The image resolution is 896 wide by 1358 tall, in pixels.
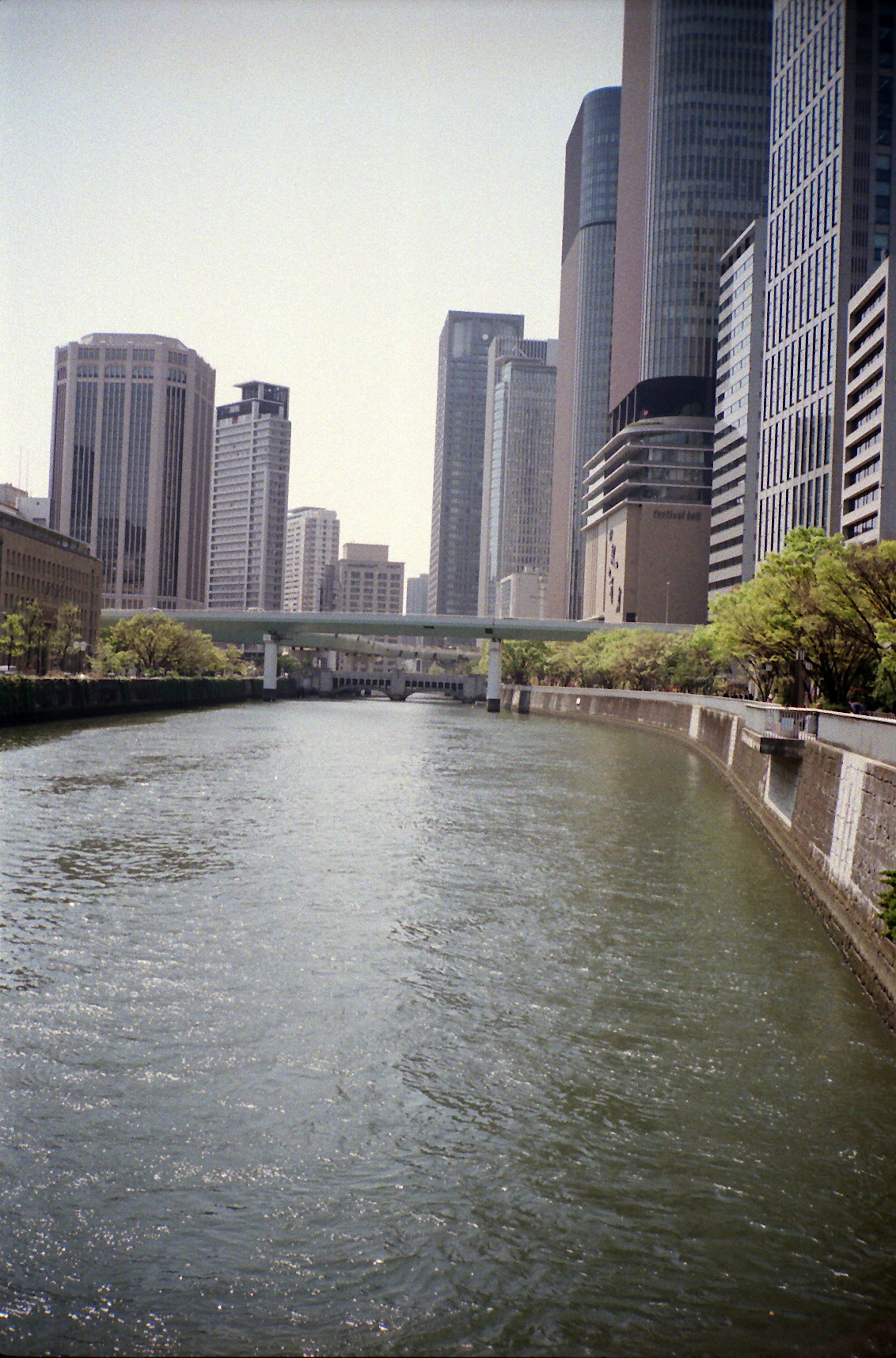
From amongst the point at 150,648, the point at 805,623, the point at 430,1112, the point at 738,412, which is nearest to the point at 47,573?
the point at 150,648

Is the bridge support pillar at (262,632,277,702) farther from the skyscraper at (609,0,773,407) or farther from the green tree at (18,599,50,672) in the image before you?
the skyscraper at (609,0,773,407)

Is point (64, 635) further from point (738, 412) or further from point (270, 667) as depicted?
point (738, 412)

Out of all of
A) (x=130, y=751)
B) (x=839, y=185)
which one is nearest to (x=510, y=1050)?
(x=130, y=751)

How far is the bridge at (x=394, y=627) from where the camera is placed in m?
127

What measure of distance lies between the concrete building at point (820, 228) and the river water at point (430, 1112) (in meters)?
101

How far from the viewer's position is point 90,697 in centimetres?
7512

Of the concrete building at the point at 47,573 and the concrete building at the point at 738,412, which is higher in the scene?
the concrete building at the point at 738,412

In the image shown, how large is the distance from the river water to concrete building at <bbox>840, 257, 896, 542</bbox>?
74002mm

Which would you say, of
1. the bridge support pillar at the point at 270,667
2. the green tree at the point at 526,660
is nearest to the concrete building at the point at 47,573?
A: the bridge support pillar at the point at 270,667

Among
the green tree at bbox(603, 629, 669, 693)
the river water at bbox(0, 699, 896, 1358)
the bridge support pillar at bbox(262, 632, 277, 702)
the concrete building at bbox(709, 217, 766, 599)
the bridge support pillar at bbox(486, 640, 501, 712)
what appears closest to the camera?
the river water at bbox(0, 699, 896, 1358)

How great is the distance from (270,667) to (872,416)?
79.1 meters

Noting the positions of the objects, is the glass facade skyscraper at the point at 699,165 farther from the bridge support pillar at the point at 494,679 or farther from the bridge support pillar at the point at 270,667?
the bridge support pillar at the point at 270,667

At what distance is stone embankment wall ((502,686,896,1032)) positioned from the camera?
1698 cm

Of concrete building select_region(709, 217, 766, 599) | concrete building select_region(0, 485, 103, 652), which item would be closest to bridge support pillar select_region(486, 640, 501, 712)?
concrete building select_region(709, 217, 766, 599)
